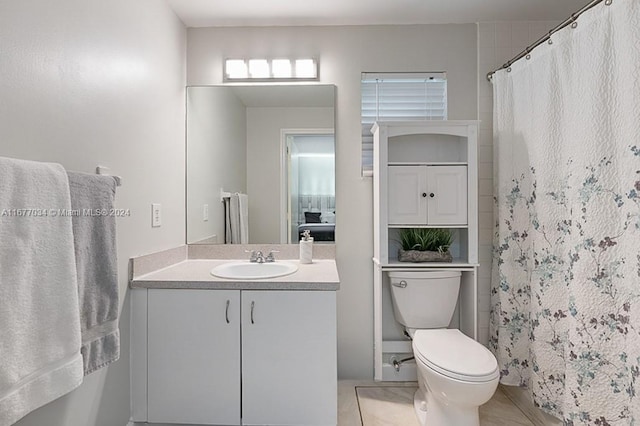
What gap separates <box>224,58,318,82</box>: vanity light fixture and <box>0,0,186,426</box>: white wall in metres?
0.33

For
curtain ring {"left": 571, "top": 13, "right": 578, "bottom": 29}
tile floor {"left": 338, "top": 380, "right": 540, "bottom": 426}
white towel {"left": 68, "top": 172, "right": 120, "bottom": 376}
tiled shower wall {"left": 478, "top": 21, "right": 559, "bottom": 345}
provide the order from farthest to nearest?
tiled shower wall {"left": 478, "top": 21, "right": 559, "bottom": 345} → tile floor {"left": 338, "top": 380, "right": 540, "bottom": 426} → curtain ring {"left": 571, "top": 13, "right": 578, "bottom": 29} → white towel {"left": 68, "top": 172, "right": 120, "bottom": 376}

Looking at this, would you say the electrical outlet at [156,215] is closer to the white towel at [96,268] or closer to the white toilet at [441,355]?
the white towel at [96,268]

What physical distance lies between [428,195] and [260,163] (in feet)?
3.45

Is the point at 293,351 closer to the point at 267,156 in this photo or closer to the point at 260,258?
the point at 260,258

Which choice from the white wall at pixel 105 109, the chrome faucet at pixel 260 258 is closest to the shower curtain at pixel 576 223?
the chrome faucet at pixel 260 258

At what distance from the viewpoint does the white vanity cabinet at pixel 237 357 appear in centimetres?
172

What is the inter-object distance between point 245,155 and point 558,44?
5.70 feet

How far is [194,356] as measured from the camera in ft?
5.72

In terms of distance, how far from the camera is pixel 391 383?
7.56ft

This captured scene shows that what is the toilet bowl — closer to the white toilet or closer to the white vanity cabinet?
the white toilet

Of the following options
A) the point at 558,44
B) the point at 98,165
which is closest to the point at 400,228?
the point at 558,44

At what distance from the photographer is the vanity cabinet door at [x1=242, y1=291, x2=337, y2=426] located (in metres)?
1.72

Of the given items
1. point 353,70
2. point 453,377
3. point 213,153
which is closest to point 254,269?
point 213,153

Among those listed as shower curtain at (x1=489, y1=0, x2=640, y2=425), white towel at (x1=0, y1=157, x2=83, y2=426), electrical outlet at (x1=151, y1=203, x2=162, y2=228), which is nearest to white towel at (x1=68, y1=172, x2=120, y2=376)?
white towel at (x1=0, y1=157, x2=83, y2=426)
